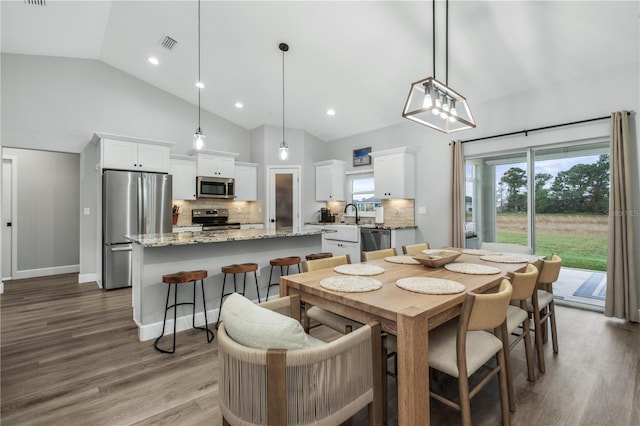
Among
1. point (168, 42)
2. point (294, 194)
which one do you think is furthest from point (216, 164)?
point (168, 42)

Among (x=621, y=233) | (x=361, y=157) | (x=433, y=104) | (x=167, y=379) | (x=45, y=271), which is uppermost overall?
(x=361, y=157)

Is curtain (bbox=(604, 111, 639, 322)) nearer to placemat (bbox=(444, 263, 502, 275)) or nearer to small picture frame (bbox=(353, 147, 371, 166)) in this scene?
placemat (bbox=(444, 263, 502, 275))

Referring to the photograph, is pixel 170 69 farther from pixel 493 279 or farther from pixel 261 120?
pixel 493 279

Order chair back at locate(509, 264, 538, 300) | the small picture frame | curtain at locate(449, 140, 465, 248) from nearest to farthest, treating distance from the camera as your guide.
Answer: chair back at locate(509, 264, 538, 300)
curtain at locate(449, 140, 465, 248)
the small picture frame

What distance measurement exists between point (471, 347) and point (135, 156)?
5388 mm

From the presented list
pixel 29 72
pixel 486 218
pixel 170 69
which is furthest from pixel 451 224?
pixel 29 72

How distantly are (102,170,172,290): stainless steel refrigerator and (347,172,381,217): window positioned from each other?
3.75 metres

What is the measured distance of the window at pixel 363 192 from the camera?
638 cm

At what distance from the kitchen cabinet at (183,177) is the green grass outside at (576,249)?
5622 mm

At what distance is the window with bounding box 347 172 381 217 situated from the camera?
6383 millimetres

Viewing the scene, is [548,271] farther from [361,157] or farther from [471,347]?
[361,157]

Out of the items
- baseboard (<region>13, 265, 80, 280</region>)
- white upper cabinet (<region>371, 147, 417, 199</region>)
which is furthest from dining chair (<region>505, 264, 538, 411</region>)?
baseboard (<region>13, 265, 80, 280</region>)

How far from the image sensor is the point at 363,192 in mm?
6523

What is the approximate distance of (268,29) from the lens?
400cm
